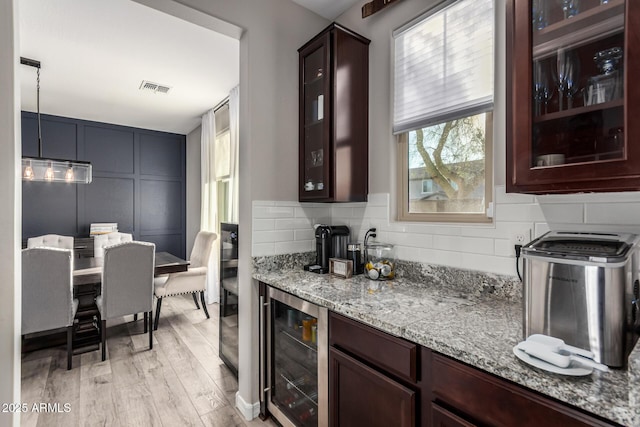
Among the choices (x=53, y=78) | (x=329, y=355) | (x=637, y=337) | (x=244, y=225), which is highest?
(x=53, y=78)

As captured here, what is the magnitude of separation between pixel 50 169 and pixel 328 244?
10.9 feet

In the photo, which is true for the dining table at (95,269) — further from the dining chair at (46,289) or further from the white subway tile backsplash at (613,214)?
the white subway tile backsplash at (613,214)

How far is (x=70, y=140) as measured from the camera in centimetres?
482

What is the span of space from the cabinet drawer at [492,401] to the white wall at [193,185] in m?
5.17

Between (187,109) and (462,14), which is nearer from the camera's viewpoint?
(462,14)

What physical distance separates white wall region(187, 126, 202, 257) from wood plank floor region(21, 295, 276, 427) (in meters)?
2.55

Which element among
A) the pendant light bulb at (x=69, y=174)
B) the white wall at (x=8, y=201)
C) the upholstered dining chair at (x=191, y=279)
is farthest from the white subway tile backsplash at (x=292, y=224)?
the pendant light bulb at (x=69, y=174)

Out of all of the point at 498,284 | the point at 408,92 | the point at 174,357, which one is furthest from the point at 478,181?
the point at 174,357

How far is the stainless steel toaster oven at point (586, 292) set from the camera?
2.60 ft

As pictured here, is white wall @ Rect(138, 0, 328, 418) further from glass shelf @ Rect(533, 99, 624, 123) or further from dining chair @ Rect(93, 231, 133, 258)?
dining chair @ Rect(93, 231, 133, 258)

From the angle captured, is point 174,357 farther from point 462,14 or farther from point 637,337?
point 462,14

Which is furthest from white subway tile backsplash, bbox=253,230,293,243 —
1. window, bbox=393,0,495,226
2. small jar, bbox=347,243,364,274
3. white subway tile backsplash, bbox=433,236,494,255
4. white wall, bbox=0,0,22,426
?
white wall, bbox=0,0,22,426

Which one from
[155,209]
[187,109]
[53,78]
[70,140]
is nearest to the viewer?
[53,78]

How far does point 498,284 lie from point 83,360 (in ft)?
11.0
